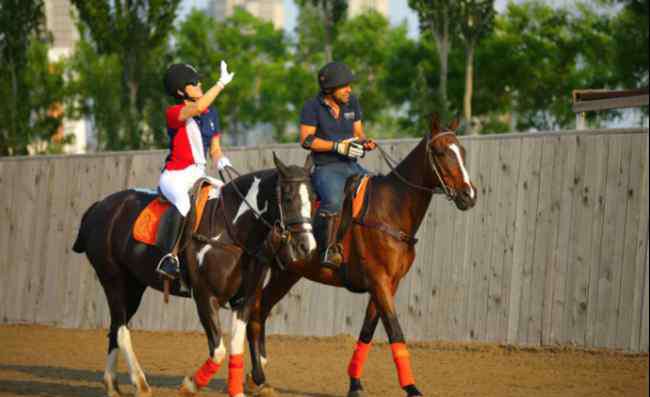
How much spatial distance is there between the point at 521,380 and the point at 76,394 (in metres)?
4.28

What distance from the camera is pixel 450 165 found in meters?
9.46

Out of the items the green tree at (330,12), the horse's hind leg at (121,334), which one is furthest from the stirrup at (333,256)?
the green tree at (330,12)

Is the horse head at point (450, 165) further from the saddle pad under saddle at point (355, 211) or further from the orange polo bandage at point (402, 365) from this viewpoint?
the orange polo bandage at point (402, 365)

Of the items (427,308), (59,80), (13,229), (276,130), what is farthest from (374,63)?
(427,308)

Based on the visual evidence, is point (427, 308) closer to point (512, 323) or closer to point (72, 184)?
point (512, 323)

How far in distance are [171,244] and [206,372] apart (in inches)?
44.3

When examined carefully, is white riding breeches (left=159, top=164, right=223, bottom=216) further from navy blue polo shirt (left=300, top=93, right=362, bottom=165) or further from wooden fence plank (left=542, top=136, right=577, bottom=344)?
wooden fence plank (left=542, top=136, right=577, bottom=344)

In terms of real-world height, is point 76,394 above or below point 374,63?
below

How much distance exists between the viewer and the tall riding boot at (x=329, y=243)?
999 centimetres

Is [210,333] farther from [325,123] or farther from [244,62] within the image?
[244,62]

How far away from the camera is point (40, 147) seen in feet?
183

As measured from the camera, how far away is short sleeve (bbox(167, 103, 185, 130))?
9414 millimetres

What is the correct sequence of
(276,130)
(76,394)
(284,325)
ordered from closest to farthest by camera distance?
(76,394), (284,325), (276,130)

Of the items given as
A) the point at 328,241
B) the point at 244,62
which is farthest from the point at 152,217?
the point at 244,62
